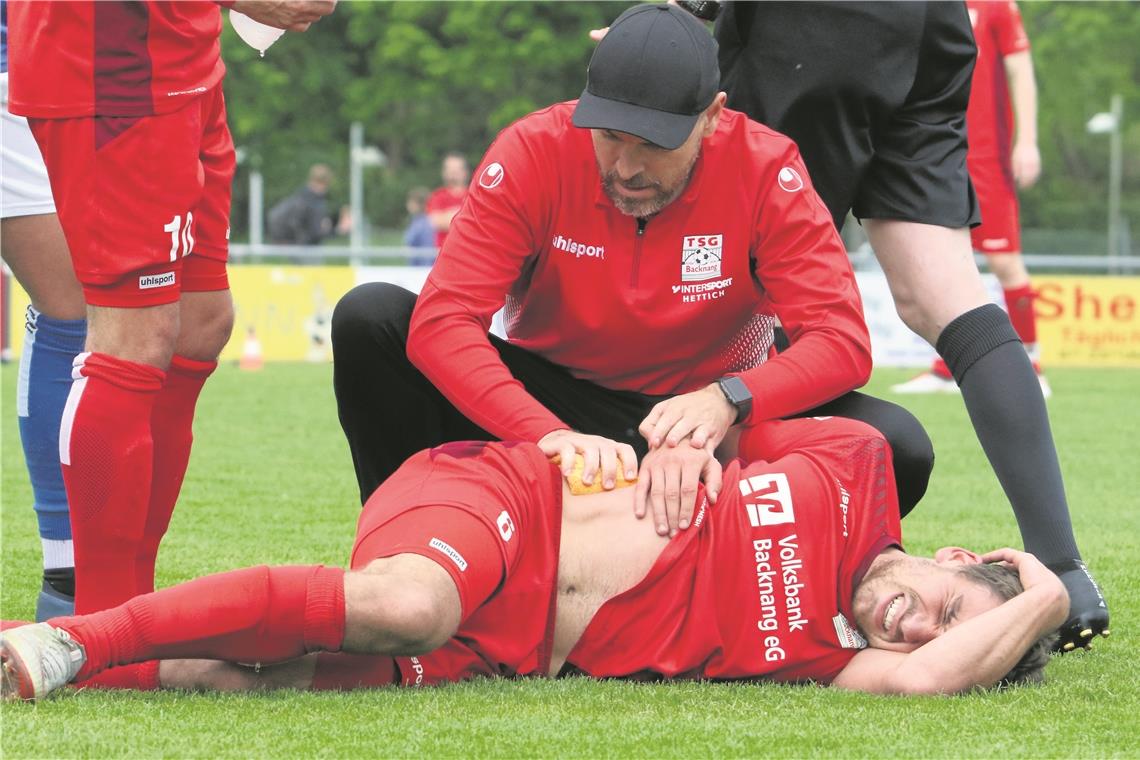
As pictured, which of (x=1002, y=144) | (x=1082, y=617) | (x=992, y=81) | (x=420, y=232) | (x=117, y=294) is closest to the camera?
(x=117, y=294)

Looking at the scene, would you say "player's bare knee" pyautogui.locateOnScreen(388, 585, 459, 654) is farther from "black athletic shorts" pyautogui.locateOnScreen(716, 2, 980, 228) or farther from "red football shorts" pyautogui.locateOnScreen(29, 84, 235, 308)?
"black athletic shorts" pyautogui.locateOnScreen(716, 2, 980, 228)

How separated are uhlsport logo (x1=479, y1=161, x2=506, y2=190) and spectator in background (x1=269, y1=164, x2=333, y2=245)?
58.5 feet

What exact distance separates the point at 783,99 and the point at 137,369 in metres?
2.00

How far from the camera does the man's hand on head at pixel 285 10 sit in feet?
12.2

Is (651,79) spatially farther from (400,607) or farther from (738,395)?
(400,607)

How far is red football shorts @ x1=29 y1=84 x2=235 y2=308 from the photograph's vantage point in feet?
11.8

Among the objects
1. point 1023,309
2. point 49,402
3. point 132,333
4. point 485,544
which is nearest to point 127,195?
point 132,333

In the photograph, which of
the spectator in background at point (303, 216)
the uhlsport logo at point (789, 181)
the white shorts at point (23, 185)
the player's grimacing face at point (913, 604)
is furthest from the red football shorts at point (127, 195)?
the spectator in background at point (303, 216)

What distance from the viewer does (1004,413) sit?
14.0 ft

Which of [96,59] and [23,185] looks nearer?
[96,59]

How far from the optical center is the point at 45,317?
4.22 metres

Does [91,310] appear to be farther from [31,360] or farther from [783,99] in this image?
[783,99]

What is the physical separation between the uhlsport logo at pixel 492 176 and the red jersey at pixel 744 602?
1.01 meters

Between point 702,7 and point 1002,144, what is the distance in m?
6.17
